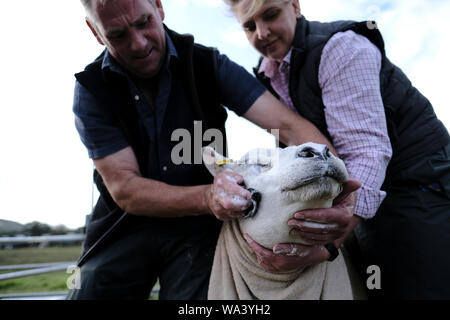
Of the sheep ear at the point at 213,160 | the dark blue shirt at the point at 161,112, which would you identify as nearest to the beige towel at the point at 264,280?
the sheep ear at the point at 213,160

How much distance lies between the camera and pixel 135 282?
249 centimetres

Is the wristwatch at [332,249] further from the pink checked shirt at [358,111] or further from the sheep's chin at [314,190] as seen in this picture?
the sheep's chin at [314,190]

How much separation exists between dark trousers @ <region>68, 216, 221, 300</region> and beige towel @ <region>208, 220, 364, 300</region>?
364 mm

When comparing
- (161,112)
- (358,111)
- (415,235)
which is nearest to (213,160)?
(161,112)

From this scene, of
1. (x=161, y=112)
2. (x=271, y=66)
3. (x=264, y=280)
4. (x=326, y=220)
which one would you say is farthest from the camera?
(x=271, y=66)

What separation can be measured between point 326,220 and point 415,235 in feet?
3.04

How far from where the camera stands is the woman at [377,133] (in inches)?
80.9

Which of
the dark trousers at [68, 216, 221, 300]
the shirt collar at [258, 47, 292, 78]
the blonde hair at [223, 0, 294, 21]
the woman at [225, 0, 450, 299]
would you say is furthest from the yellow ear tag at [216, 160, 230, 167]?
the blonde hair at [223, 0, 294, 21]

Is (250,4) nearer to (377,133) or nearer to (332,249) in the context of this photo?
(377,133)

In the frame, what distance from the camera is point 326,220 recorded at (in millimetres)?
1575

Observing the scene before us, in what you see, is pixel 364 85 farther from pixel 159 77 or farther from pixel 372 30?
pixel 159 77

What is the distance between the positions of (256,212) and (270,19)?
4.84 feet

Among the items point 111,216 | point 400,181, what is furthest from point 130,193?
point 400,181

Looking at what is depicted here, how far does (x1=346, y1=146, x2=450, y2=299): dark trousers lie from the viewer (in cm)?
207
